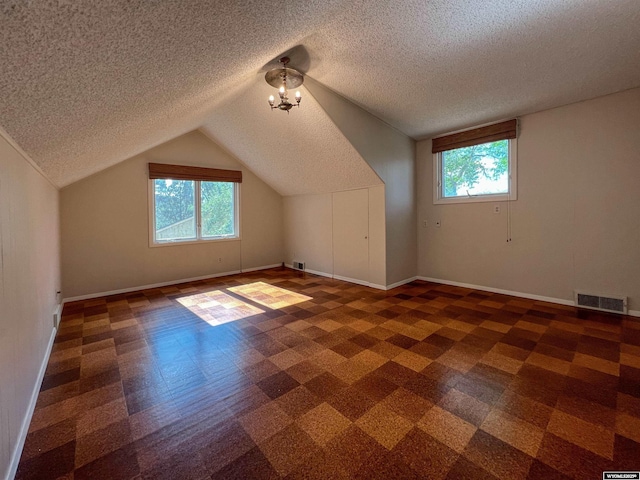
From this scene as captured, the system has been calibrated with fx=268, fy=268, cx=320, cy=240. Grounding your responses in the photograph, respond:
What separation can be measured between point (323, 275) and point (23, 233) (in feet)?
14.8

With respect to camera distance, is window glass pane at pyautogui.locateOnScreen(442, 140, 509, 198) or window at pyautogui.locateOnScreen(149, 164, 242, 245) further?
window at pyautogui.locateOnScreen(149, 164, 242, 245)

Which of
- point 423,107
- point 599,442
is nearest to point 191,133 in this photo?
point 423,107

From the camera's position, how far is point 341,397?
1.86 metres

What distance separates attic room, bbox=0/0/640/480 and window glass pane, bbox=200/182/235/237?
62 mm

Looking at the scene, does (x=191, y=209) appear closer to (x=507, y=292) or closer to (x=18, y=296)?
(x=18, y=296)

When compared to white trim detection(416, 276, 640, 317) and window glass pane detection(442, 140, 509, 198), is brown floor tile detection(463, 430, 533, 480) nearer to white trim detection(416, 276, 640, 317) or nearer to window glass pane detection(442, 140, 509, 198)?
white trim detection(416, 276, 640, 317)

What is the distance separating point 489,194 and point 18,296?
5.36 metres

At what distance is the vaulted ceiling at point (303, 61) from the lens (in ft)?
3.25

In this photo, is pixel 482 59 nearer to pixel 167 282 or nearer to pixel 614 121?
pixel 614 121

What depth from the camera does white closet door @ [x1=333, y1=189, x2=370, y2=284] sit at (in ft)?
15.9

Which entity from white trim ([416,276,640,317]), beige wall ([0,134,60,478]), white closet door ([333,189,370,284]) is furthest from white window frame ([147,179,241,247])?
white trim ([416,276,640,317])

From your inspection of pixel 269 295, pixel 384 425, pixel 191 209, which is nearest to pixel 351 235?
pixel 269 295

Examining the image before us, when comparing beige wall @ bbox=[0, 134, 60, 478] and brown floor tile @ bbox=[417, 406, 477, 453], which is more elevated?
beige wall @ bbox=[0, 134, 60, 478]

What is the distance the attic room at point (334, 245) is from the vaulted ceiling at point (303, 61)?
2 cm
